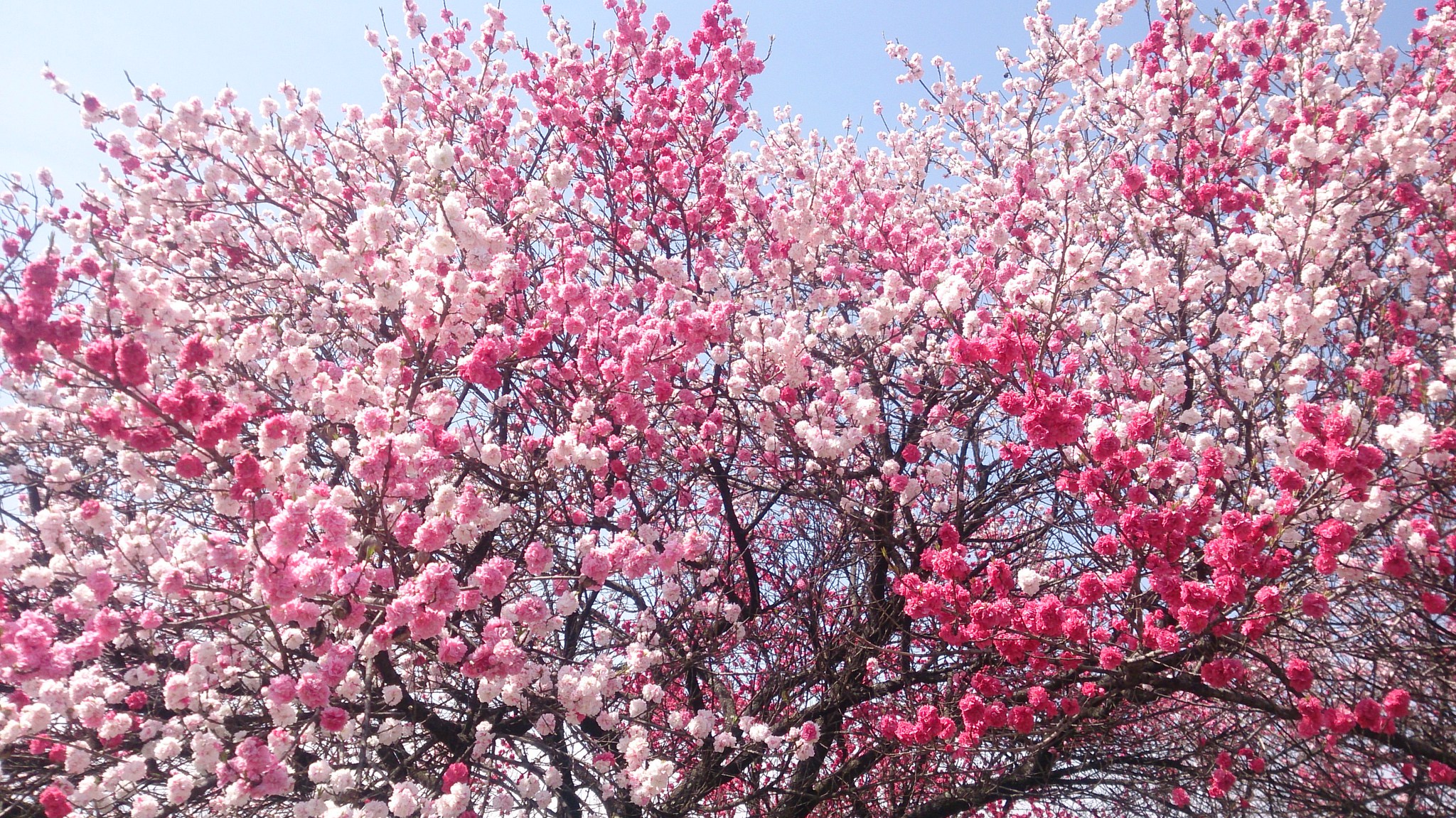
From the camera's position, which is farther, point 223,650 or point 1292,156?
point 1292,156

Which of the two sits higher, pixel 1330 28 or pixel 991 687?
pixel 1330 28

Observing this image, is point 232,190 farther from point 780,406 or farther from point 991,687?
point 991,687

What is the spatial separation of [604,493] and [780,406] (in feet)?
4.90

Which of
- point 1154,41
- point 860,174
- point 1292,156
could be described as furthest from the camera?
point 860,174

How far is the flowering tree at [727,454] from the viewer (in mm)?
3469

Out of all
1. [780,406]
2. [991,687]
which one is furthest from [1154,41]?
[991,687]

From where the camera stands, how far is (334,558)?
135 inches

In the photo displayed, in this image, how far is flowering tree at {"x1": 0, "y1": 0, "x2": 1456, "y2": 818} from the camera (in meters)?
3.47

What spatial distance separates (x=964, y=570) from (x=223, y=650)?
4.01 meters

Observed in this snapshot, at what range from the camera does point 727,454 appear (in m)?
5.96

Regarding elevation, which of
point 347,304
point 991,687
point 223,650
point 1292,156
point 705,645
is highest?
point 347,304

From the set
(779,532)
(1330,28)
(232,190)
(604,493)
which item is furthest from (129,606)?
(1330,28)

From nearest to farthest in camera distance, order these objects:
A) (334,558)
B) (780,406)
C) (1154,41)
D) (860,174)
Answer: (334,558) < (780,406) < (1154,41) < (860,174)

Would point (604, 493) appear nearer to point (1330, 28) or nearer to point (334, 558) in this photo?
point (334, 558)
